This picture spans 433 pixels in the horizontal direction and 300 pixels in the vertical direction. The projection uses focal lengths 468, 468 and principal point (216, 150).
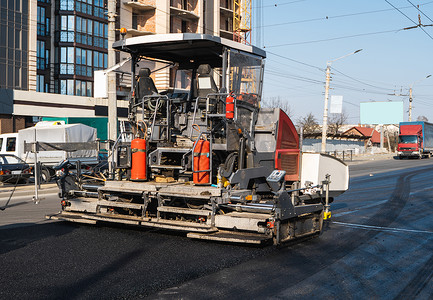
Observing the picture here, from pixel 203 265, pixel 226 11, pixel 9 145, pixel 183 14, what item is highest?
pixel 226 11

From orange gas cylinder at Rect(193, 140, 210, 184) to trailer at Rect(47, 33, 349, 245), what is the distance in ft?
0.06

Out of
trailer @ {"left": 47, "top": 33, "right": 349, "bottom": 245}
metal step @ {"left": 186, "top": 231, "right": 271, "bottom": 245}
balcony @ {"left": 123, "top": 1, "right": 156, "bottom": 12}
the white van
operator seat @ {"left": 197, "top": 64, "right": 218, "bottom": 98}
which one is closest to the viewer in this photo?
metal step @ {"left": 186, "top": 231, "right": 271, "bottom": 245}

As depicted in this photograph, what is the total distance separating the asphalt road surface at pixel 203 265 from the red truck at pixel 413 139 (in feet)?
131

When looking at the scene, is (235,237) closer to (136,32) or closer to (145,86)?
(145,86)

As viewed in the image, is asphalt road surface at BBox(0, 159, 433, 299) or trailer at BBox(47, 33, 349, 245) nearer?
asphalt road surface at BBox(0, 159, 433, 299)

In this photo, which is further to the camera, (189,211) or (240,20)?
(240,20)

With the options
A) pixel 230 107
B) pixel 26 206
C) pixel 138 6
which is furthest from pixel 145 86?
pixel 138 6

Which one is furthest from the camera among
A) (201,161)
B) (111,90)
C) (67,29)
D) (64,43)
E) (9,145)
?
(64,43)

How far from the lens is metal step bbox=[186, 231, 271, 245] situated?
22.6 feet

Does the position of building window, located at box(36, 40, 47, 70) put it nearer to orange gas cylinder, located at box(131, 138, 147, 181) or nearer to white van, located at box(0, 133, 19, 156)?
white van, located at box(0, 133, 19, 156)

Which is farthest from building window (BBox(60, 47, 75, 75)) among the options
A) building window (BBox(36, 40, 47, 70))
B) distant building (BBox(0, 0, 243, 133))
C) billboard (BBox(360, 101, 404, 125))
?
billboard (BBox(360, 101, 404, 125))

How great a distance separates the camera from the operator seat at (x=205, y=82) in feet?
29.3

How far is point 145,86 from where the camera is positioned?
955cm

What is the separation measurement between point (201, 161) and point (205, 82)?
1.88 metres
